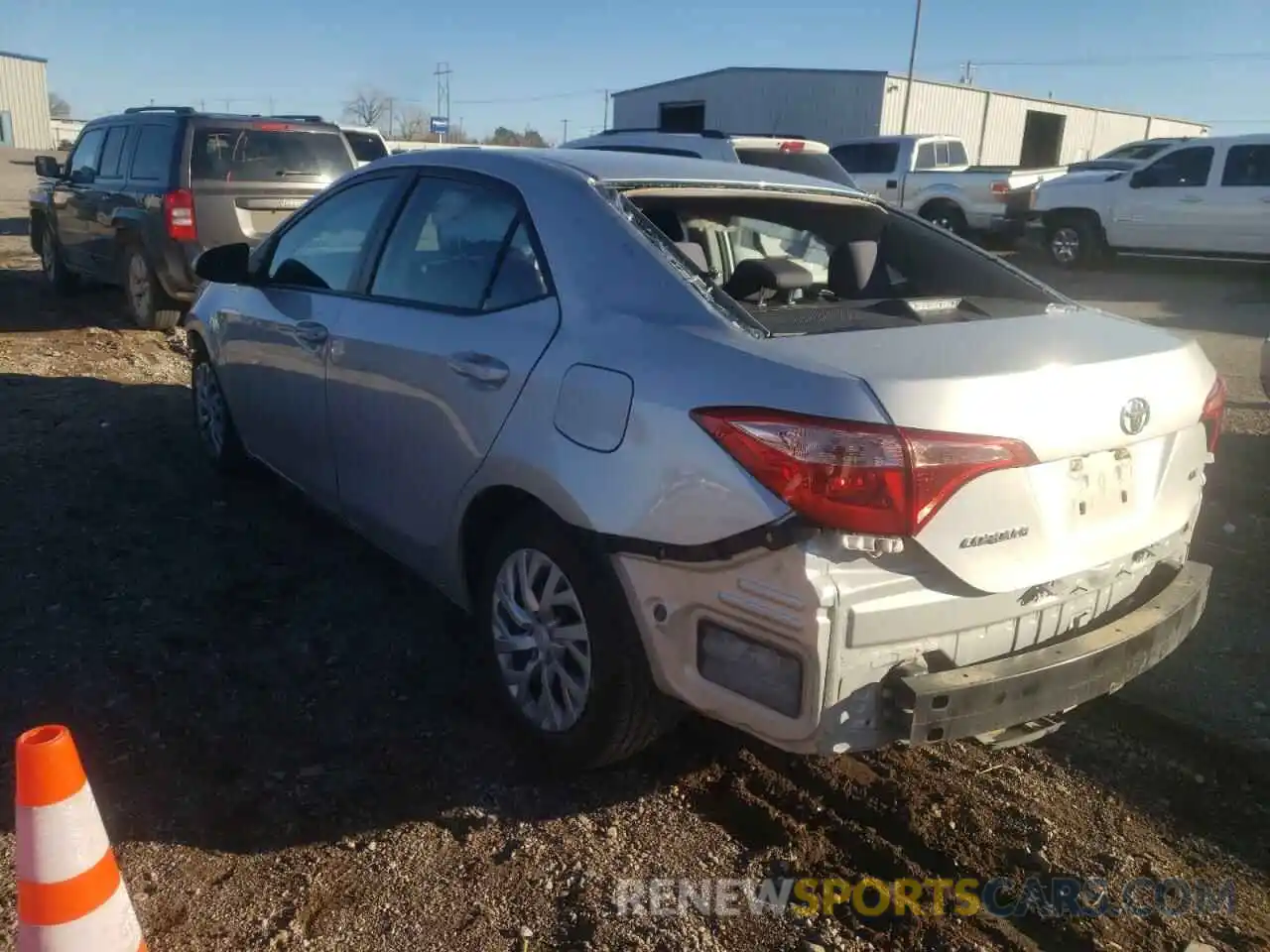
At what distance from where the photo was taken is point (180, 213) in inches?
338

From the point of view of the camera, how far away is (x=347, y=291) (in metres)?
3.94

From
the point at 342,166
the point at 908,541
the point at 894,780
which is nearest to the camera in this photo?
the point at 908,541

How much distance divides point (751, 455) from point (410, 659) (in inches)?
74.8

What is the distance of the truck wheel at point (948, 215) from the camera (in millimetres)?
18000

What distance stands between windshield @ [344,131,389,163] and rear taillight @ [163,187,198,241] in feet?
28.0

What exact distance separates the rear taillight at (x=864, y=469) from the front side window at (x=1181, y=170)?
50.6ft

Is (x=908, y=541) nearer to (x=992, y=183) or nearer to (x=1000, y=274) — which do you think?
(x=1000, y=274)

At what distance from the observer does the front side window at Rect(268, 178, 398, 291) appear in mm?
3971

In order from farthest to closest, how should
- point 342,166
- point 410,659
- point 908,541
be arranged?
1. point 342,166
2. point 410,659
3. point 908,541

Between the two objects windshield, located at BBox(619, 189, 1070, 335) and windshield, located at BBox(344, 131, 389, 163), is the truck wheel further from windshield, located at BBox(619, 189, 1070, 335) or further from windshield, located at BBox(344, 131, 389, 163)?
windshield, located at BBox(619, 189, 1070, 335)

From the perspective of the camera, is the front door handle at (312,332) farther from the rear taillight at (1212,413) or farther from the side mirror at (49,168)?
the side mirror at (49,168)

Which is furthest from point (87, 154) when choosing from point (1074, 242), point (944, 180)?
point (1074, 242)

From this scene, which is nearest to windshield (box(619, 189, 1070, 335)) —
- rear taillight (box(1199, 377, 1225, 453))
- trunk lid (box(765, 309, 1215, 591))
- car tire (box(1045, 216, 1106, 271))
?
trunk lid (box(765, 309, 1215, 591))

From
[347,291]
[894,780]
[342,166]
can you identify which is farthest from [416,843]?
[342,166]
